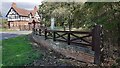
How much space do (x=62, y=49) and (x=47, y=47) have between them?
2335 millimetres

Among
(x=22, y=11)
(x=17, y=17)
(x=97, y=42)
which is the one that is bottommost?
(x=97, y=42)

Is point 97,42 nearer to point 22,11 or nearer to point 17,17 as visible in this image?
point 17,17

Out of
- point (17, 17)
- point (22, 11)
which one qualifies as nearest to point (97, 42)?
point (17, 17)

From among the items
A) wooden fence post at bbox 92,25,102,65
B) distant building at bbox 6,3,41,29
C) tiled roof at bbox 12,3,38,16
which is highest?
tiled roof at bbox 12,3,38,16

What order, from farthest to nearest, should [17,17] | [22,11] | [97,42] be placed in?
[22,11] < [17,17] < [97,42]

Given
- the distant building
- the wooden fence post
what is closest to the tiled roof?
the distant building

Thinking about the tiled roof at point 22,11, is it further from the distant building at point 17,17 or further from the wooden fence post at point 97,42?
the wooden fence post at point 97,42

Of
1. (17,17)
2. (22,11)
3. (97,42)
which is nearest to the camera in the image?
(97,42)

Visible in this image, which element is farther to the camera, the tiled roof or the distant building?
the distant building

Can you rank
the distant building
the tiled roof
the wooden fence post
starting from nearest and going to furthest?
the wooden fence post
the tiled roof
the distant building

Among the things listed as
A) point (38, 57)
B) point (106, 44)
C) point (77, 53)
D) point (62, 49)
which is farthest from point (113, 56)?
point (38, 57)

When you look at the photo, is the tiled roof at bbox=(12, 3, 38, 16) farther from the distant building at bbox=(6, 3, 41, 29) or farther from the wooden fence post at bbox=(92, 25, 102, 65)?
the wooden fence post at bbox=(92, 25, 102, 65)

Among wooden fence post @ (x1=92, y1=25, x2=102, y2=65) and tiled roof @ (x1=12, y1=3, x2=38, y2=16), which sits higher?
tiled roof @ (x1=12, y1=3, x2=38, y2=16)

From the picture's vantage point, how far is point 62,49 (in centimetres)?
1026
